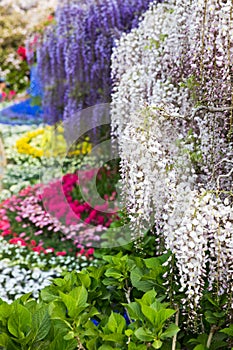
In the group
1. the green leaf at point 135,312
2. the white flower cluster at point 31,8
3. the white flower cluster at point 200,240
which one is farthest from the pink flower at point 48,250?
the white flower cluster at point 31,8

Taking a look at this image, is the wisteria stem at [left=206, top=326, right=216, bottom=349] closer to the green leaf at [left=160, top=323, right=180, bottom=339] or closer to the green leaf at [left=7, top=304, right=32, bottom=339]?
the green leaf at [left=160, top=323, right=180, bottom=339]

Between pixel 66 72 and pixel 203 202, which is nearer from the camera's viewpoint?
pixel 203 202

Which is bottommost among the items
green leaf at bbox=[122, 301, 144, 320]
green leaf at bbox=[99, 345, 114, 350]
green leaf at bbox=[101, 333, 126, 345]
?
green leaf at bbox=[99, 345, 114, 350]

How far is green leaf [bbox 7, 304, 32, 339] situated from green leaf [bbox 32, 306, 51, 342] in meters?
0.03

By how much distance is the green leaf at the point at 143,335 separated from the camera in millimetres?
1855

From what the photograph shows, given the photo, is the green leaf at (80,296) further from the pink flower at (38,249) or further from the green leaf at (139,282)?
the pink flower at (38,249)

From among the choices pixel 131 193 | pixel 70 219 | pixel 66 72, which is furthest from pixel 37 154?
pixel 131 193

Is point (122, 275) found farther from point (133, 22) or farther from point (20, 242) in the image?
point (133, 22)

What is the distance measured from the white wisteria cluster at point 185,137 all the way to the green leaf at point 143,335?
9.9 inches

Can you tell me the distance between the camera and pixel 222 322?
2.17 m

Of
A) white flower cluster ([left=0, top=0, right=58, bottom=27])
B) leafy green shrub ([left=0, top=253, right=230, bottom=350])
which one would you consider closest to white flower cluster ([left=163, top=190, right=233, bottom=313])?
leafy green shrub ([left=0, top=253, right=230, bottom=350])

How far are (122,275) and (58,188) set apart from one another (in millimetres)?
3210

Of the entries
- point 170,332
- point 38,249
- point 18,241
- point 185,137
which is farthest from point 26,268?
point 170,332

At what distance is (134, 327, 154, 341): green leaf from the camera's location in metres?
1.85
